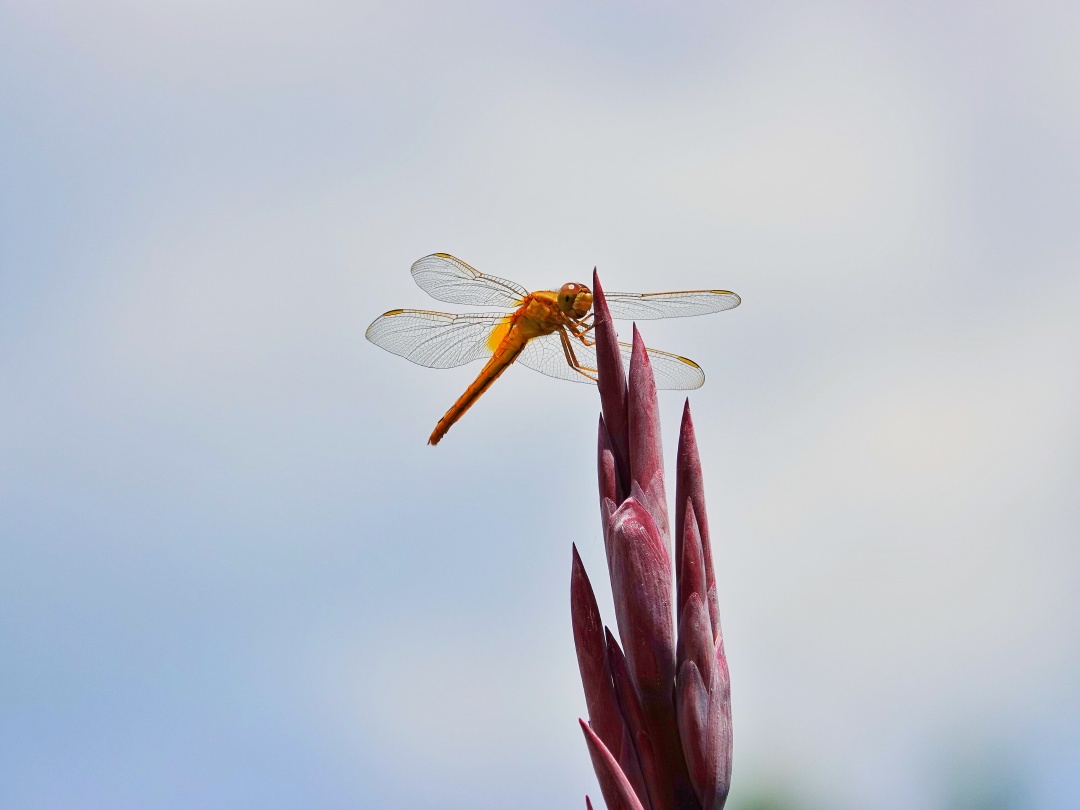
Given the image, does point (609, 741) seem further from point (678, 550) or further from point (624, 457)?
point (624, 457)

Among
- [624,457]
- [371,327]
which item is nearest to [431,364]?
[371,327]

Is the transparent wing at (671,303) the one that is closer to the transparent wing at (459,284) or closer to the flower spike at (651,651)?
the transparent wing at (459,284)

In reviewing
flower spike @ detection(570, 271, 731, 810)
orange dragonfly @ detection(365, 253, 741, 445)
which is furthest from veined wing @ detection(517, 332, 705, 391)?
flower spike @ detection(570, 271, 731, 810)

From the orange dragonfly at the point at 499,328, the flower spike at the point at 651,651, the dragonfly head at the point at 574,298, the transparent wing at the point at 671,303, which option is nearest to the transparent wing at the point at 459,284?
the orange dragonfly at the point at 499,328

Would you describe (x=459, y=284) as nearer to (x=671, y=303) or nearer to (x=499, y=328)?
(x=499, y=328)

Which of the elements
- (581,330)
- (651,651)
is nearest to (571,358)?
(581,330)

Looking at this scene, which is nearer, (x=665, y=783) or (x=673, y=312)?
(x=665, y=783)

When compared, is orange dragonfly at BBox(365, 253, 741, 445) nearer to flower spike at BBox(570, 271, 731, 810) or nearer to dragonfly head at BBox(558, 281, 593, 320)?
dragonfly head at BBox(558, 281, 593, 320)
